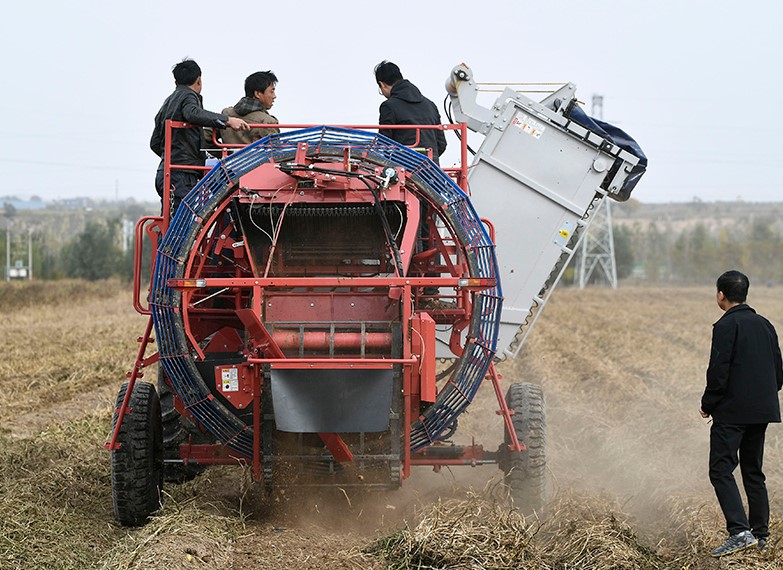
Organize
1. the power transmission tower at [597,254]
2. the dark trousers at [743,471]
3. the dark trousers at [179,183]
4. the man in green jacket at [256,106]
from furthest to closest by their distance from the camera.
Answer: the power transmission tower at [597,254] < the man in green jacket at [256,106] < the dark trousers at [179,183] < the dark trousers at [743,471]

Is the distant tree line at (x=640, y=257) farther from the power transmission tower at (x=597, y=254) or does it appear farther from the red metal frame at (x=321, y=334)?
the red metal frame at (x=321, y=334)

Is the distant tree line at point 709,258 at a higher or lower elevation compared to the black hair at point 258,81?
lower

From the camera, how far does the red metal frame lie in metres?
6.35

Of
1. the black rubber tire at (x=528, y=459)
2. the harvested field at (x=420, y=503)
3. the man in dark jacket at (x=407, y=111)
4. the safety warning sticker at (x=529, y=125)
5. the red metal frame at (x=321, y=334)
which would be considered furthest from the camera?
the safety warning sticker at (x=529, y=125)

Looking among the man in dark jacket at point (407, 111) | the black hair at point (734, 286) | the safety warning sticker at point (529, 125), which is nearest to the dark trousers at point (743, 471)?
the black hair at point (734, 286)

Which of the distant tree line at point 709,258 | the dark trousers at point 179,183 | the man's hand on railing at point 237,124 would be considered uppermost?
the man's hand on railing at point 237,124

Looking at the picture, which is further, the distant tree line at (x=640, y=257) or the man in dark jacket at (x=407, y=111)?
the distant tree line at (x=640, y=257)

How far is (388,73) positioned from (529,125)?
4.36 feet

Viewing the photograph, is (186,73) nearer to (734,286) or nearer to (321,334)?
(321,334)

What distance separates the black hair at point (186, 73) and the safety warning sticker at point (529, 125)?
278cm

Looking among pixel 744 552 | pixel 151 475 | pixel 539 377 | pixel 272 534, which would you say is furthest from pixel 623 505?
pixel 539 377

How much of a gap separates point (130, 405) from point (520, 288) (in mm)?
3519

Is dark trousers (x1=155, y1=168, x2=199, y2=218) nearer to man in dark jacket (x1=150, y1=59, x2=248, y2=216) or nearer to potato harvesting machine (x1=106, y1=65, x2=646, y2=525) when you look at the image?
man in dark jacket (x1=150, y1=59, x2=248, y2=216)

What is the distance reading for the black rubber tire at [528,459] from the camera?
7434mm
